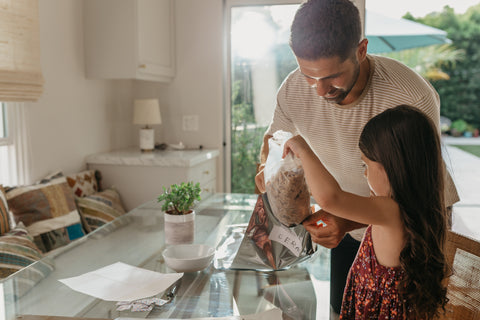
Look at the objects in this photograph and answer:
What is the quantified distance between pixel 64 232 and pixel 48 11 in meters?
1.41

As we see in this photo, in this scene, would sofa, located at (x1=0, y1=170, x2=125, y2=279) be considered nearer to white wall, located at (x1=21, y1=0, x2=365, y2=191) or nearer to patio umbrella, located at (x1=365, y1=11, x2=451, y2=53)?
white wall, located at (x1=21, y1=0, x2=365, y2=191)

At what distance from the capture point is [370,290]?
1021 millimetres

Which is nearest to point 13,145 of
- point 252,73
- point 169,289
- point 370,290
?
point 169,289

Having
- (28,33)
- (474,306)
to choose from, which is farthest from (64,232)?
(474,306)

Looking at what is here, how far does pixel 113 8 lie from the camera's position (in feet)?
10.3

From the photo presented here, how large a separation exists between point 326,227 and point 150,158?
7.55 feet

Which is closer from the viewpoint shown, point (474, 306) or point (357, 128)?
point (474, 306)

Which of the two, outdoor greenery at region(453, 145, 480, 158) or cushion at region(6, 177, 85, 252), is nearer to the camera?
cushion at region(6, 177, 85, 252)

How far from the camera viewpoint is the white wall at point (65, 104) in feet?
9.04

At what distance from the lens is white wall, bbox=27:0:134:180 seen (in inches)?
108

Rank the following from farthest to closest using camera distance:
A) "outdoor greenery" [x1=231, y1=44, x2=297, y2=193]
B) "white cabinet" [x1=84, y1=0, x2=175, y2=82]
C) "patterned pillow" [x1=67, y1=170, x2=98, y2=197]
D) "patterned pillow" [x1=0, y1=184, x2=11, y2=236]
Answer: "outdoor greenery" [x1=231, y1=44, x2=297, y2=193], "white cabinet" [x1=84, y1=0, x2=175, y2=82], "patterned pillow" [x1=67, y1=170, x2=98, y2=197], "patterned pillow" [x1=0, y1=184, x2=11, y2=236]

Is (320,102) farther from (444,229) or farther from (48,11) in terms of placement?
(48,11)

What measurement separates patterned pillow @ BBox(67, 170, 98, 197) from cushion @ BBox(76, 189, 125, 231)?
6 centimetres

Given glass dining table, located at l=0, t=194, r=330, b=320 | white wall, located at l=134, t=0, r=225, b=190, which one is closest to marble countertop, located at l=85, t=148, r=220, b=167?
white wall, located at l=134, t=0, r=225, b=190
